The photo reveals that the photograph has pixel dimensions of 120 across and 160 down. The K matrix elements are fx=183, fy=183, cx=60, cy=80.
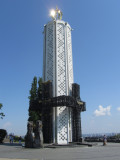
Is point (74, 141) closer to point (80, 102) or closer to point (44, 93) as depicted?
point (80, 102)

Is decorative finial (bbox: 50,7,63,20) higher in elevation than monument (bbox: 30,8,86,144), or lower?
higher

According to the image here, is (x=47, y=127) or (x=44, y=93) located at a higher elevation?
(x=44, y=93)

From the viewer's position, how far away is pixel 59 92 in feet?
88.4

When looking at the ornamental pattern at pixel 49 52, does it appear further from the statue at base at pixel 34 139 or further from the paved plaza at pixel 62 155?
the paved plaza at pixel 62 155

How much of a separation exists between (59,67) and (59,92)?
3.90 m

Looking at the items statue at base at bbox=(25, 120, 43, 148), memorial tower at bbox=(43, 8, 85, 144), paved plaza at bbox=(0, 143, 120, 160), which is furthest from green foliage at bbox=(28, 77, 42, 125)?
paved plaza at bbox=(0, 143, 120, 160)

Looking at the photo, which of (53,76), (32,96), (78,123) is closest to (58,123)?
(78,123)

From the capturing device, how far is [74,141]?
2648 centimetres

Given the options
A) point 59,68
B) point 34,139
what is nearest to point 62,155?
point 34,139

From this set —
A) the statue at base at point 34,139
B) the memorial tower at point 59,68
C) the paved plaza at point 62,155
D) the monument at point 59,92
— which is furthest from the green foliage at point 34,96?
the paved plaza at point 62,155

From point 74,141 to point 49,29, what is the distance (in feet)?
59.6

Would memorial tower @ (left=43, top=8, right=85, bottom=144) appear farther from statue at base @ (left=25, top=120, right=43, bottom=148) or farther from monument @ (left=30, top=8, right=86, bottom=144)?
statue at base @ (left=25, top=120, right=43, bottom=148)

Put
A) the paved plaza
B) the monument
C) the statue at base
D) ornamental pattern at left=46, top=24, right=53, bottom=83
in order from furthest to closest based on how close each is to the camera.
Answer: ornamental pattern at left=46, top=24, right=53, bottom=83 < the monument < the statue at base < the paved plaza

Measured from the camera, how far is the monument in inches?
1006
